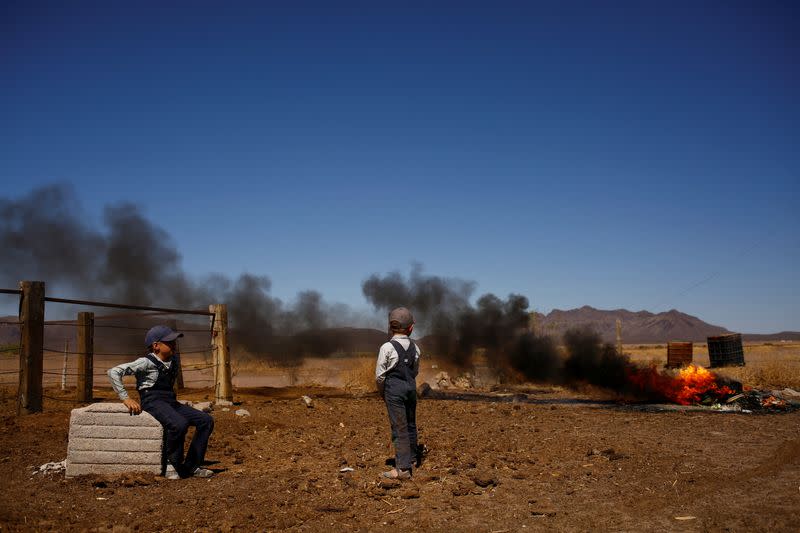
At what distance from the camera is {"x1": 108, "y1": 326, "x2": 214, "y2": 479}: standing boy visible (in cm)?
666

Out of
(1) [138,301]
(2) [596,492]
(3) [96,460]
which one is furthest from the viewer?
(1) [138,301]

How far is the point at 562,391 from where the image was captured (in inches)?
920

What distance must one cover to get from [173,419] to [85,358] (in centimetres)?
665

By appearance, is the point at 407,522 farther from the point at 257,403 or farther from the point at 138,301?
the point at 138,301

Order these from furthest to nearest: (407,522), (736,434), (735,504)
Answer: (736,434) < (735,504) < (407,522)

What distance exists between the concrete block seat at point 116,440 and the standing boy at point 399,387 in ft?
8.32

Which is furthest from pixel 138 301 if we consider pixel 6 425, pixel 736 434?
pixel 736 434

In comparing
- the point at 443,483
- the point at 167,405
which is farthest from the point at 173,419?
the point at 443,483

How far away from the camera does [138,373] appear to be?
6.66m

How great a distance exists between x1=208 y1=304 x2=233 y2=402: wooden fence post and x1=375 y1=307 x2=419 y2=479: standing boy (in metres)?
6.59

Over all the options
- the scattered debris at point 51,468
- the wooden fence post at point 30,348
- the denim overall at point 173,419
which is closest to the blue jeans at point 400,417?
the denim overall at point 173,419

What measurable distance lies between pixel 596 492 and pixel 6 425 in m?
8.07

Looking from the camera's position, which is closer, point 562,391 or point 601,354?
point 562,391

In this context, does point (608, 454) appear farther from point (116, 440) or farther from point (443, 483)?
point (116, 440)
